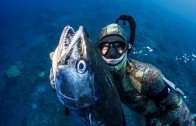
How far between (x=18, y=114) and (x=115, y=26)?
30.5 ft

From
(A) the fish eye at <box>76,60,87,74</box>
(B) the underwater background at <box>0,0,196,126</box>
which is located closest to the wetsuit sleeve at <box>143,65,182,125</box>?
(A) the fish eye at <box>76,60,87,74</box>

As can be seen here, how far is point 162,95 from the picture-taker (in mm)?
3521

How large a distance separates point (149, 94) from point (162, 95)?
0.25 m

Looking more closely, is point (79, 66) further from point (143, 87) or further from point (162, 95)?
point (162, 95)

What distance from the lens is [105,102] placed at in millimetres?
2334

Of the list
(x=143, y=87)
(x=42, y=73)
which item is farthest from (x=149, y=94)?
(x=42, y=73)

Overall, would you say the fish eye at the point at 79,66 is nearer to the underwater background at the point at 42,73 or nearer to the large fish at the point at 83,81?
the large fish at the point at 83,81

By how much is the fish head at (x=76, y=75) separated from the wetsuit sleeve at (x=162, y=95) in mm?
1625

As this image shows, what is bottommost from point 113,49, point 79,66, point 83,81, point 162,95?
point 162,95

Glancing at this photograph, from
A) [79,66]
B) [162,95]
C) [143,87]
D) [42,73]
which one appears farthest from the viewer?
[42,73]

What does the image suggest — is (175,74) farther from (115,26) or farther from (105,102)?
(105,102)

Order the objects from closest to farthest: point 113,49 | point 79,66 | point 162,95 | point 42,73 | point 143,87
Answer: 1. point 79,66
2. point 113,49
3. point 162,95
4. point 143,87
5. point 42,73

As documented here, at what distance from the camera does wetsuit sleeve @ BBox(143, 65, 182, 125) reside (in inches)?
138

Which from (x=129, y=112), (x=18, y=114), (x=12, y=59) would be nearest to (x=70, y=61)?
(x=129, y=112)
